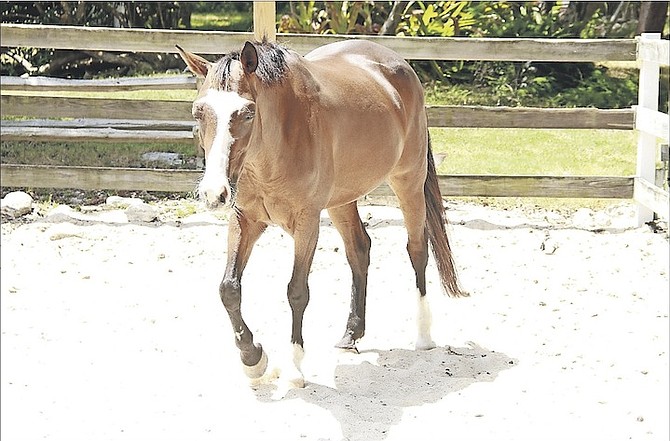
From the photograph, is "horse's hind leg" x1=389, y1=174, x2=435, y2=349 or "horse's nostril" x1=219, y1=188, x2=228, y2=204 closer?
"horse's nostril" x1=219, y1=188, x2=228, y2=204

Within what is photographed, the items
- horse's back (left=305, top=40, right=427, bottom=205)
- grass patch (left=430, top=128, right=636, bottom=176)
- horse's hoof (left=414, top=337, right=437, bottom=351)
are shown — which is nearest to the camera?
horse's back (left=305, top=40, right=427, bottom=205)

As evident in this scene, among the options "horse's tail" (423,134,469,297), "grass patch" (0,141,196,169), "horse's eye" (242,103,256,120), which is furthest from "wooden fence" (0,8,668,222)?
"horse's eye" (242,103,256,120)

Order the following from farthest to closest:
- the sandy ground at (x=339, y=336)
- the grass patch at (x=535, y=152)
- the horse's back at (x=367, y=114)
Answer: the grass patch at (x=535, y=152), the horse's back at (x=367, y=114), the sandy ground at (x=339, y=336)

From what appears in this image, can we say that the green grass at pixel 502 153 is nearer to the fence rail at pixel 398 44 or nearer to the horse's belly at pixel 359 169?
the fence rail at pixel 398 44

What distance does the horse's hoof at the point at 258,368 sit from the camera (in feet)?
13.6

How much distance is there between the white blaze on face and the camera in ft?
10.7

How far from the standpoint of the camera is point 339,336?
16.3ft

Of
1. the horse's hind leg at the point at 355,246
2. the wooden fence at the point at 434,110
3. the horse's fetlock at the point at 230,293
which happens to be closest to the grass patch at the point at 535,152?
the wooden fence at the point at 434,110

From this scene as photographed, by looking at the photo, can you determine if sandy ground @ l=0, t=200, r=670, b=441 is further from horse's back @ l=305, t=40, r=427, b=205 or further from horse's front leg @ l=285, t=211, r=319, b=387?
horse's back @ l=305, t=40, r=427, b=205

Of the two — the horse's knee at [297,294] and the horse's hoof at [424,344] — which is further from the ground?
the horse's knee at [297,294]

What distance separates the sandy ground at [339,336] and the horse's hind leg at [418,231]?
124 millimetres

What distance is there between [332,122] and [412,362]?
4.15 feet

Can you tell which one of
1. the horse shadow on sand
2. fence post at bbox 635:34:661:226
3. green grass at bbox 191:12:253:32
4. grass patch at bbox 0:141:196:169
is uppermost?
green grass at bbox 191:12:253:32

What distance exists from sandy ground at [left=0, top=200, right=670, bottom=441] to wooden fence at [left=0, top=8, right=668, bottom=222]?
0.30 metres
